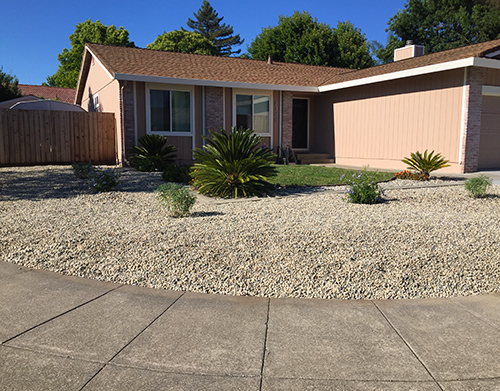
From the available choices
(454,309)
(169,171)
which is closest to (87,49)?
(169,171)

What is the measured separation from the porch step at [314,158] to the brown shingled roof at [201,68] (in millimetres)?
2826

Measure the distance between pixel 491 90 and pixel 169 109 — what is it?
1045cm

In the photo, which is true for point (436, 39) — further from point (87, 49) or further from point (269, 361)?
point (269, 361)

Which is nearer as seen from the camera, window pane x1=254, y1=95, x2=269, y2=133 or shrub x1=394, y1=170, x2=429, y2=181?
shrub x1=394, y1=170, x2=429, y2=181

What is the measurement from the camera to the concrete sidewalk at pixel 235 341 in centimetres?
267

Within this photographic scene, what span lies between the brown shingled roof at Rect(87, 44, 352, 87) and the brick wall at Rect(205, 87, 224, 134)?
49 centimetres

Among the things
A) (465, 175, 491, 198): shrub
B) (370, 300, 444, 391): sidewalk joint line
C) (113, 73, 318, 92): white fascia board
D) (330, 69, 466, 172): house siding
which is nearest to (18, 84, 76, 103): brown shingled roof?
(113, 73, 318, 92): white fascia board

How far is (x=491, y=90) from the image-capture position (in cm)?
1303

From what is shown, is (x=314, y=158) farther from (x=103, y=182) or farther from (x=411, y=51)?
(x=103, y=182)

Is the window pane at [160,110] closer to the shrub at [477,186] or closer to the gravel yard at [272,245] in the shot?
the gravel yard at [272,245]

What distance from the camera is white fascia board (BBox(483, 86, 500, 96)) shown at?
12.9 m

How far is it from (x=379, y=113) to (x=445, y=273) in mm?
12031

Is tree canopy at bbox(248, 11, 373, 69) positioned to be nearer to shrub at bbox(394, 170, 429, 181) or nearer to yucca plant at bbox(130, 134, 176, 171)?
yucca plant at bbox(130, 134, 176, 171)

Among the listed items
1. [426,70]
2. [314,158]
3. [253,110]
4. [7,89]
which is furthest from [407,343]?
[7,89]
